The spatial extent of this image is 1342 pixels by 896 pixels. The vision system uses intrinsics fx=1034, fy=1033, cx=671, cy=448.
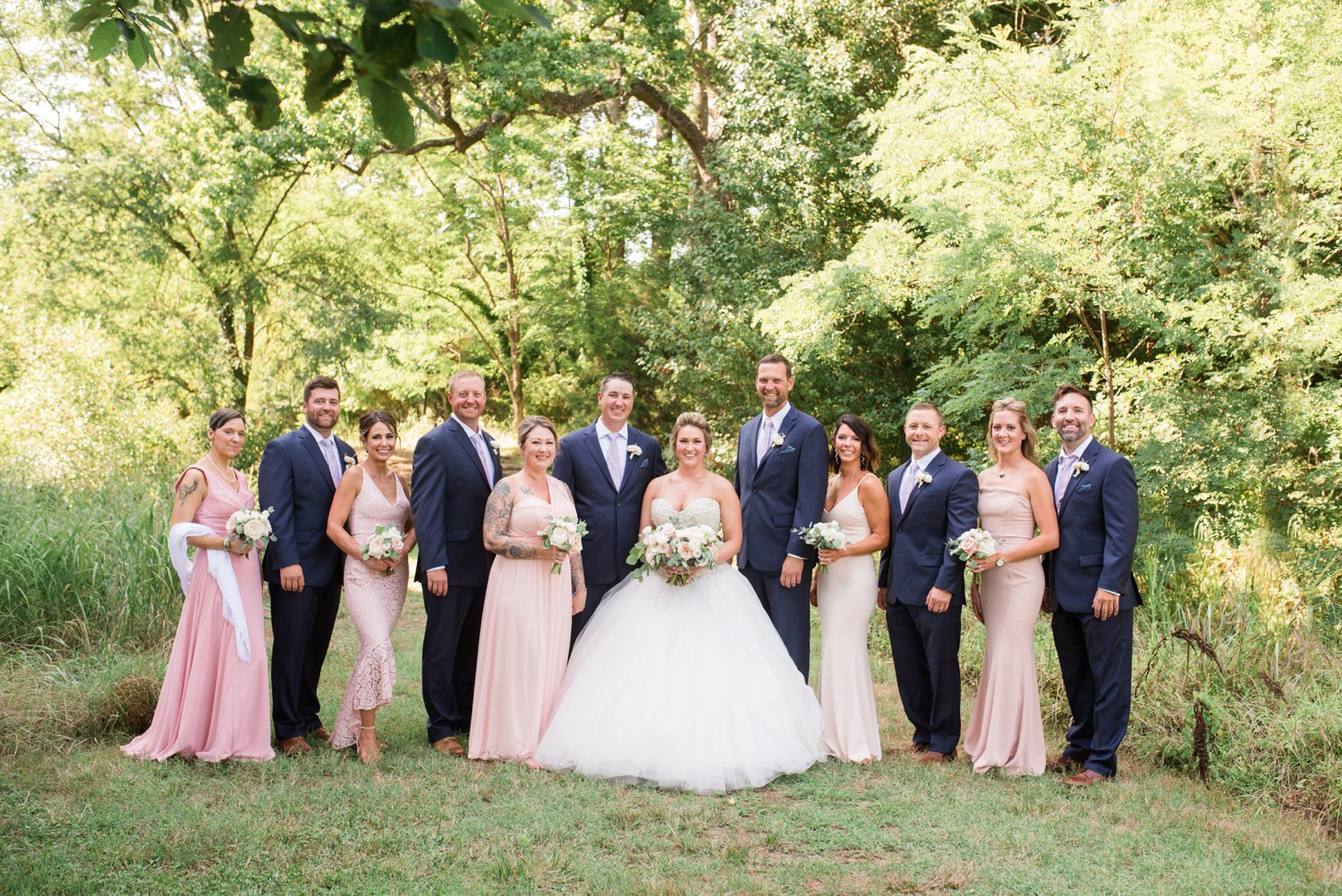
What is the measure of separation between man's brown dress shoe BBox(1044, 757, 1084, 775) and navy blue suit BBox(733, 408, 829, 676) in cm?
149

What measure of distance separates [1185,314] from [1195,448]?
1.26 m

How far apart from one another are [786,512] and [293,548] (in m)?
2.88

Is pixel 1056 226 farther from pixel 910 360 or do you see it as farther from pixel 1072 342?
pixel 910 360

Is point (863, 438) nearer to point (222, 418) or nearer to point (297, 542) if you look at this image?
point (297, 542)

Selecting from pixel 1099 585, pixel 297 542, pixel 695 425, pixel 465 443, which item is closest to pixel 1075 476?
pixel 1099 585

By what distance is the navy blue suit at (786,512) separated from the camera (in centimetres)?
623

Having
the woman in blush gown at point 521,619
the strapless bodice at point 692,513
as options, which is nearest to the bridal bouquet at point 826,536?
the strapless bodice at point 692,513

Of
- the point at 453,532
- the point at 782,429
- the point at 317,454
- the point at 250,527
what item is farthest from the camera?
the point at 782,429

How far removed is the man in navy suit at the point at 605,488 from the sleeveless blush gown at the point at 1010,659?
6.90ft

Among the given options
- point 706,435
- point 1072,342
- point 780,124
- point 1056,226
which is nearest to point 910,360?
point 780,124

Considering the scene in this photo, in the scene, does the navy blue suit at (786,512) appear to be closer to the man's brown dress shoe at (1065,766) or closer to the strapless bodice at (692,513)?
the strapless bodice at (692,513)

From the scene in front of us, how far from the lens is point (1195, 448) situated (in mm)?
9523

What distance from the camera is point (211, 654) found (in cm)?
555

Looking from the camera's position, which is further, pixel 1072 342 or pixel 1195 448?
pixel 1072 342
